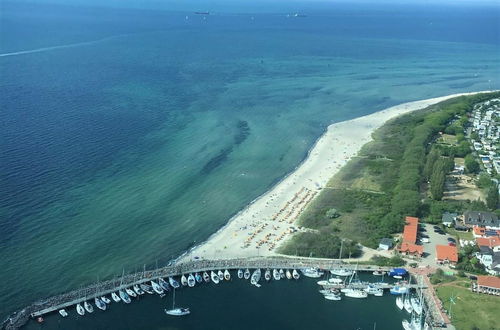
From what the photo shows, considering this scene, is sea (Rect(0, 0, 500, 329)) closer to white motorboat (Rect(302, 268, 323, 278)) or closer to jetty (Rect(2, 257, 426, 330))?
white motorboat (Rect(302, 268, 323, 278))

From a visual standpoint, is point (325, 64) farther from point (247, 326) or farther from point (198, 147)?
point (247, 326)

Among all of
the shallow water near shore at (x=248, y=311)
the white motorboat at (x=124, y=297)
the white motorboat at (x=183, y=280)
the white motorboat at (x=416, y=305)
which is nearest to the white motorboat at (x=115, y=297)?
the white motorboat at (x=124, y=297)

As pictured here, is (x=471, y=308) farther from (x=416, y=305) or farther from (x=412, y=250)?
(x=412, y=250)

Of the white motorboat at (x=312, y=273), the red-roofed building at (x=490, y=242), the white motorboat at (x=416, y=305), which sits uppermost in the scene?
the red-roofed building at (x=490, y=242)

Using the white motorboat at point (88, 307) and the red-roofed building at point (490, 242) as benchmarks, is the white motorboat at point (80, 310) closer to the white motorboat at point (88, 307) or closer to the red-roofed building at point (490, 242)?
the white motorboat at point (88, 307)

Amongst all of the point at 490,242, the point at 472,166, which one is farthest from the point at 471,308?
the point at 472,166

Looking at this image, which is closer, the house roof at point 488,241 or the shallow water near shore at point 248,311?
the shallow water near shore at point 248,311

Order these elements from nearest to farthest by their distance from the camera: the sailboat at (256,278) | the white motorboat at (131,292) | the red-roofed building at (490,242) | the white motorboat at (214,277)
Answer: the white motorboat at (131,292) → the white motorboat at (214,277) → the sailboat at (256,278) → the red-roofed building at (490,242)

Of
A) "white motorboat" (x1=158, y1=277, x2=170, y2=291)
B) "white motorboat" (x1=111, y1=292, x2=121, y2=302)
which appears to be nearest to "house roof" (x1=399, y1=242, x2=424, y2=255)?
"white motorboat" (x1=158, y1=277, x2=170, y2=291)
